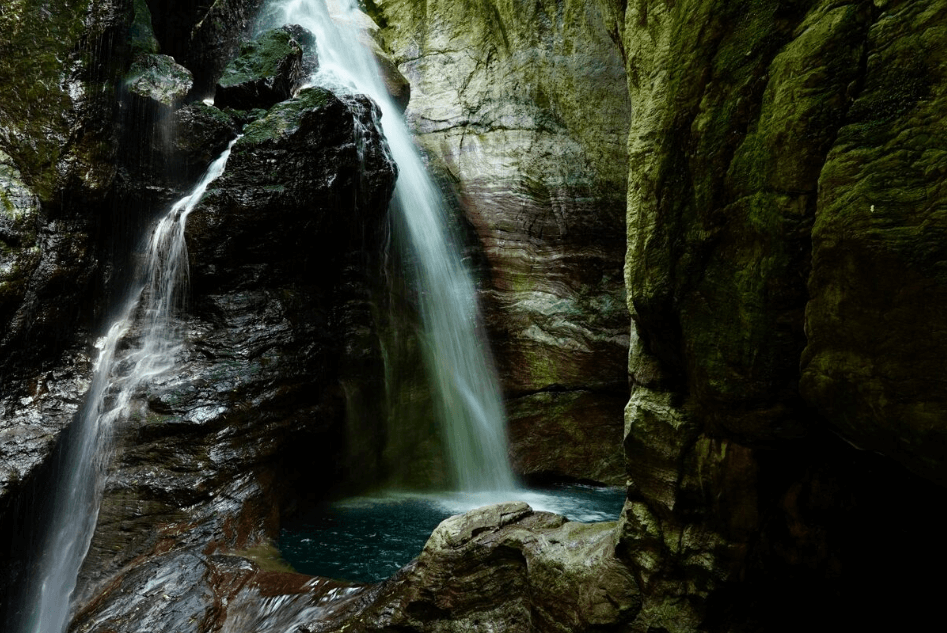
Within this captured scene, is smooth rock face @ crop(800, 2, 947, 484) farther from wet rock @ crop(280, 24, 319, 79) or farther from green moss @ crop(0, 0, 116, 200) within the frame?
wet rock @ crop(280, 24, 319, 79)

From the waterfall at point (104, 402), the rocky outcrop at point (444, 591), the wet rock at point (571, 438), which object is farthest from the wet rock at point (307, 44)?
the rocky outcrop at point (444, 591)

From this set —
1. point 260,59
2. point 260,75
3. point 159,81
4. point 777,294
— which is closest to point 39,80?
point 159,81

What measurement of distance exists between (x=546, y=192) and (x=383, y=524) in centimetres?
700

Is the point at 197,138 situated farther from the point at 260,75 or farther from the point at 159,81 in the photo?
the point at 260,75

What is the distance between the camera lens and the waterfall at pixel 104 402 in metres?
5.82

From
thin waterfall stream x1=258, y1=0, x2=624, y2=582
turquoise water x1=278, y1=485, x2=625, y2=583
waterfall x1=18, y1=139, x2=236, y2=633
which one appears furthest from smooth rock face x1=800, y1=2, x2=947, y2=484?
waterfall x1=18, y1=139, x2=236, y2=633

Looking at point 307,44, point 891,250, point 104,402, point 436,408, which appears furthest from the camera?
point 307,44

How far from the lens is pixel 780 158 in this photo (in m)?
2.46

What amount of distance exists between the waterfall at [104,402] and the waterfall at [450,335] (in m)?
3.72

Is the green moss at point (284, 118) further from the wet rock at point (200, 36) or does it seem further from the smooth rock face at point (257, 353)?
the wet rock at point (200, 36)

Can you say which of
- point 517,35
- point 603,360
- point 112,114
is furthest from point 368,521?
point 517,35

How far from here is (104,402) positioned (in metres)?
6.98

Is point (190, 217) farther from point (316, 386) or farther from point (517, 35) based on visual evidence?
point (517, 35)

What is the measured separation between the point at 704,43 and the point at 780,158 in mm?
857
